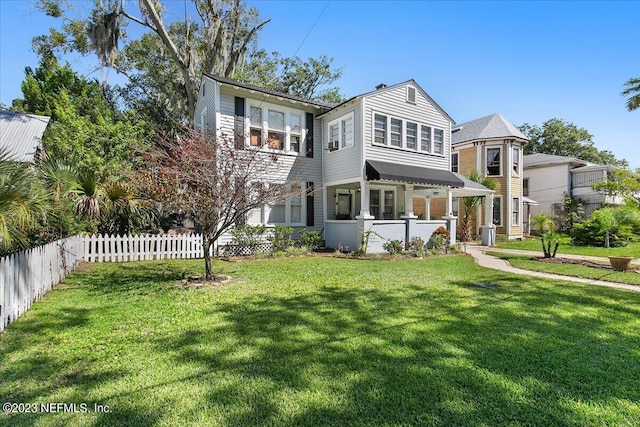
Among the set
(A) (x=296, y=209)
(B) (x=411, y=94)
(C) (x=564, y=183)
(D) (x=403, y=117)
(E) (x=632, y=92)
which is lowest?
(A) (x=296, y=209)

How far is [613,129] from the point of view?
1945 centimetres

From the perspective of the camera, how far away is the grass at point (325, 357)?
2.58 m

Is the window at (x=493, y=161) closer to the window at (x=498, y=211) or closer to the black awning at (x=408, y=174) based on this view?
the window at (x=498, y=211)

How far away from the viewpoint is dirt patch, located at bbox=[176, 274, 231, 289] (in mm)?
6875

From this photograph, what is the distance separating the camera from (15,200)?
389 centimetres

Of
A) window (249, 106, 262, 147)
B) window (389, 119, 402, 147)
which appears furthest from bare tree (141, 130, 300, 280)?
window (389, 119, 402, 147)

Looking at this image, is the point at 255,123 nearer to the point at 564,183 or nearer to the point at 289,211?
the point at 289,211

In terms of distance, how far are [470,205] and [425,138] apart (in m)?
6.84

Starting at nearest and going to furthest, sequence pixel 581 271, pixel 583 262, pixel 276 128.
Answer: pixel 581 271 < pixel 583 262 < pixel 276 128

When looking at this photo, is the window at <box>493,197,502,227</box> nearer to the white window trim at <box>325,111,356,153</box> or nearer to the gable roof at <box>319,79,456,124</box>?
the gable roof at <box>319,79,456,124</box>

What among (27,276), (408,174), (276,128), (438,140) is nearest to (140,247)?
(27,276)

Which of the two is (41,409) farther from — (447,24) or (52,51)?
(52,51)

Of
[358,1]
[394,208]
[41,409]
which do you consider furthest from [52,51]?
[41,409]

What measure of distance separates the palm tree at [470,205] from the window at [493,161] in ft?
2.77
